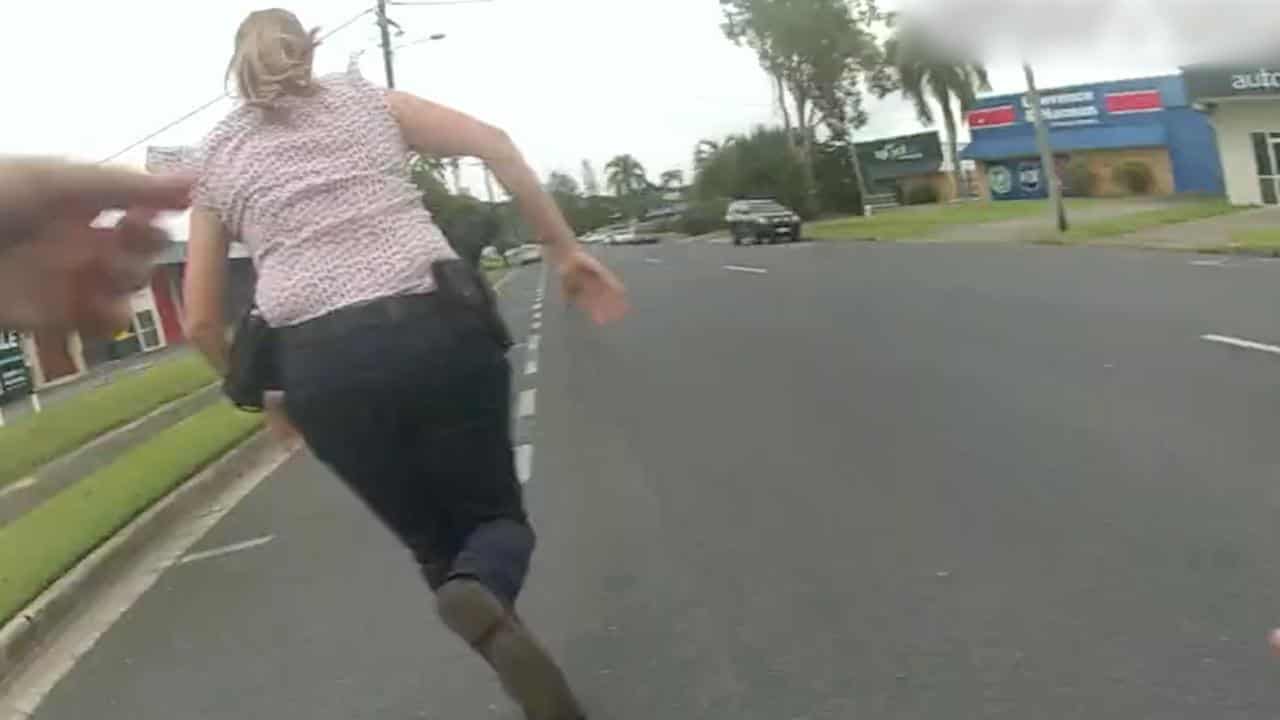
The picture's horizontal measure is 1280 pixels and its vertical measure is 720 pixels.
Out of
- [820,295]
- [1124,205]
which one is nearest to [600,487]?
[820,295]

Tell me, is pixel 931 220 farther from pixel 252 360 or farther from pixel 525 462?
pixel 252 360

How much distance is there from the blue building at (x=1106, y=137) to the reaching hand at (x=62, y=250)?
12.3 meters

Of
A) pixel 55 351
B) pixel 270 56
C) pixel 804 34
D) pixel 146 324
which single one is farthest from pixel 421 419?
pixel 804 34

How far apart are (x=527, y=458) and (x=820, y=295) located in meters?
11.2

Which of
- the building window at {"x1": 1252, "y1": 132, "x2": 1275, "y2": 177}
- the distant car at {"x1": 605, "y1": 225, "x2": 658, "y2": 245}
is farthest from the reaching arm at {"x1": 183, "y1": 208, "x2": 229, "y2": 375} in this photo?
the distant car at {"x1": 605, "y1": 225, "x2": 658, "y2": 245}

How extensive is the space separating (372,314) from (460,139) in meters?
0.46

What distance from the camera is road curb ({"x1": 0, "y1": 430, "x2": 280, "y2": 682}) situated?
6.11 metres

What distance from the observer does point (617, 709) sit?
4.33 meters

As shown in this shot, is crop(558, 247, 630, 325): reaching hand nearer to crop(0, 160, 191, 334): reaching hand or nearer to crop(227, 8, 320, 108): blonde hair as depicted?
crop(227, 8, 320, 108): blonde hair

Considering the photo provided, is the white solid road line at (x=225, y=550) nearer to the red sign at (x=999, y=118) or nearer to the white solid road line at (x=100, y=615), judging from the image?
the white solid road line at (x=100, y=615)

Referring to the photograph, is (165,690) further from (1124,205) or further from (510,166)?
(1124,205)

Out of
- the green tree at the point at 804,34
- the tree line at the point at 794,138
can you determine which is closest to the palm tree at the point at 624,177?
the tree line at the point at 794,138

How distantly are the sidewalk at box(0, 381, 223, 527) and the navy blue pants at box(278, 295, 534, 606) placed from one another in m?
6.80

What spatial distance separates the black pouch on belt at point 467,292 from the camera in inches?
134
